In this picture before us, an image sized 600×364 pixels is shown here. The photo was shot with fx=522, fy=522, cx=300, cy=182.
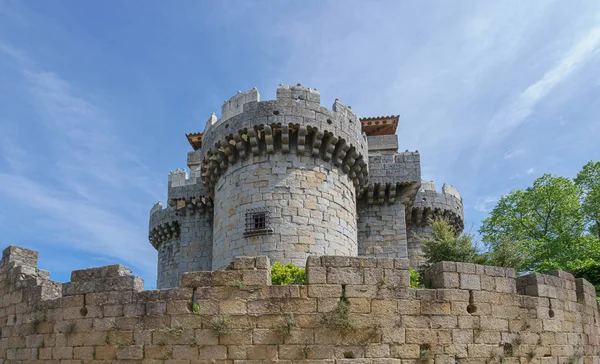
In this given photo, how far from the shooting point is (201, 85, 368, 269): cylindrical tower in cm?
1246

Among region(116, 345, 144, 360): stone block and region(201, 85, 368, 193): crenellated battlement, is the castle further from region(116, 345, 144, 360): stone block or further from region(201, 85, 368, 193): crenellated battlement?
region(116, 345, 144, 360): stone block

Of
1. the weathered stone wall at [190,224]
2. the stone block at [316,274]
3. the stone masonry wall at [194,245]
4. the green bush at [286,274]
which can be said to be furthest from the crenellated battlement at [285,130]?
the stone block at [316,274]

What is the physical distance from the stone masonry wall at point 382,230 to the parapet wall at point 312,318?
724cm

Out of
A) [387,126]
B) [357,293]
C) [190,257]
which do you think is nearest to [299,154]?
[357,293]

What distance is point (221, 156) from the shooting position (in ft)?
45.3

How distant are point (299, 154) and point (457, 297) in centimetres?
615

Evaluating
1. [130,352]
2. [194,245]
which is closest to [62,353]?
[130,352]

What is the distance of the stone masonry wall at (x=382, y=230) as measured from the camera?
52.7 ft

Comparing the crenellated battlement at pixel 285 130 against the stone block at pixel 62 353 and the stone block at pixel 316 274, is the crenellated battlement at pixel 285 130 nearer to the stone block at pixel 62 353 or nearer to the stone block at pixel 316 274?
the stone block at pixel 316 274

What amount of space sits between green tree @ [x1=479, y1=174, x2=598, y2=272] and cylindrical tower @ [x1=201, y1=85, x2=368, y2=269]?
10276mm

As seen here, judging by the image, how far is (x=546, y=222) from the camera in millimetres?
22562

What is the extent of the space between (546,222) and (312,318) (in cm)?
1818

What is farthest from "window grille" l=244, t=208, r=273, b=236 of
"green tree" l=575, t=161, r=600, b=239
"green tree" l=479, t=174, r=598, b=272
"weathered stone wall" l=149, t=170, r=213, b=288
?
"green tree" l=575, t=161, r=600, b=239

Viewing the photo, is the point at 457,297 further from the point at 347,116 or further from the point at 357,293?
the point at 347,116
